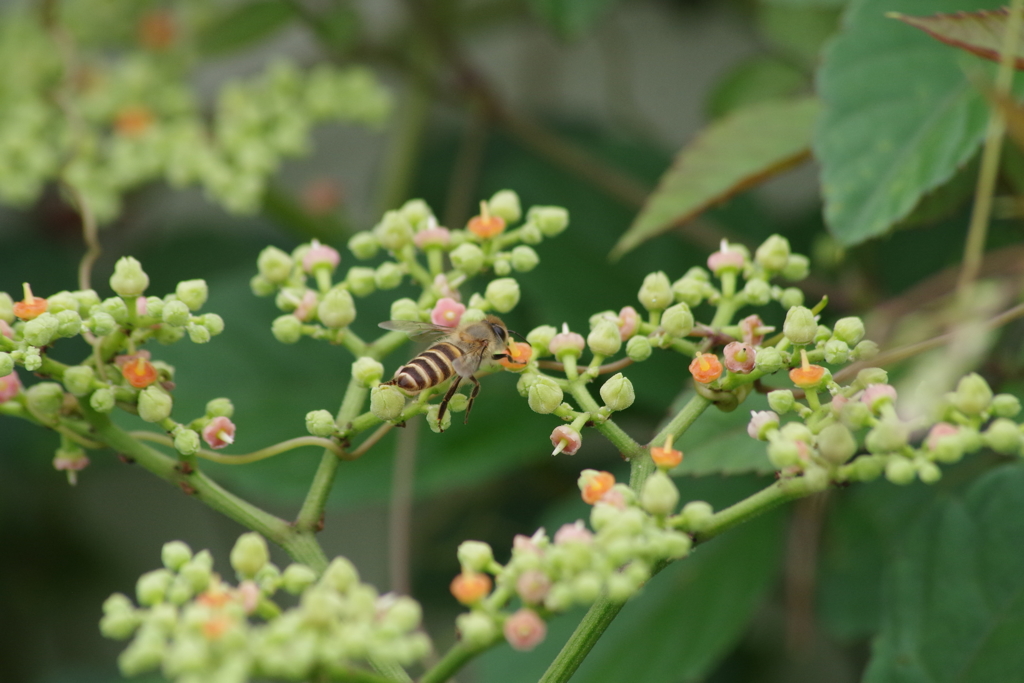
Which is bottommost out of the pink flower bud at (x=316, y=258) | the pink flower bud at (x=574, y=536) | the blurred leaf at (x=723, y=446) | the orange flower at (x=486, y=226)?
the blurred leaf at (x=723, y=446)

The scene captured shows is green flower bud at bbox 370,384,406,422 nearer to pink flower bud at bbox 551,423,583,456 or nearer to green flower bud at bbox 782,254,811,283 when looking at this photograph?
pink flower bud at bbox 551,423,583,456

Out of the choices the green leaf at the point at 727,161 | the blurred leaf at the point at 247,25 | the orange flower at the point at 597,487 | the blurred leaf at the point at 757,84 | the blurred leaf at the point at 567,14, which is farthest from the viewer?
the blurred leaf at the point at 247,25

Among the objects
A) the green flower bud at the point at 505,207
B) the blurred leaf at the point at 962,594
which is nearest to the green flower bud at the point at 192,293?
the green flower bud at the point at 505,207

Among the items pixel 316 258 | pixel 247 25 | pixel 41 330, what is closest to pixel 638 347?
pixel 316 258

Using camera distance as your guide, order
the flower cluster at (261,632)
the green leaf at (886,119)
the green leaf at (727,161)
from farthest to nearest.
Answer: the green leaf at (727,161), the green leaf at (886,119), the flower cluster at (261,632)

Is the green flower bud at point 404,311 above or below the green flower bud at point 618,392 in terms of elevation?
above

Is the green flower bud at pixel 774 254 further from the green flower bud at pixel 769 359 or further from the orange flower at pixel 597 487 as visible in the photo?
the orange flower at pixel 597 487

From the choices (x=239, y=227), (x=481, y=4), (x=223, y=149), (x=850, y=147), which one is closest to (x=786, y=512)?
(x=850, y=147)
